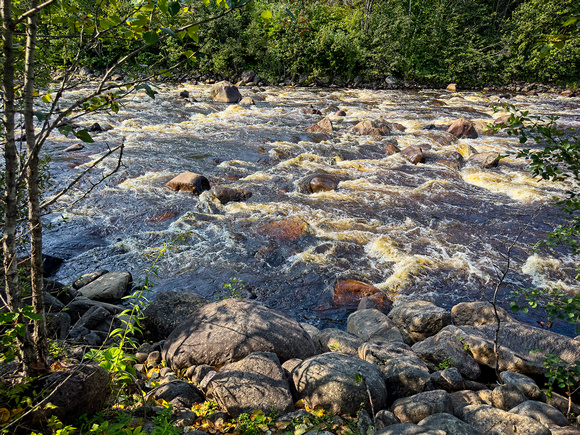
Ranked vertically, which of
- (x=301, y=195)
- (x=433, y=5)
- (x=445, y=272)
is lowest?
(x=445, y=272)

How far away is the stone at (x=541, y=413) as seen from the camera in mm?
3211

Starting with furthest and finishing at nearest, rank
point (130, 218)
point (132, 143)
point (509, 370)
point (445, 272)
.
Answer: point (132, 143) < point (130, 218) < point (445, 272) < point (509, 370)

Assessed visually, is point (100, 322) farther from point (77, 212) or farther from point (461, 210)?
point (461, 210)

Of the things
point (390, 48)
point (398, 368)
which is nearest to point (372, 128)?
point (398, 368)

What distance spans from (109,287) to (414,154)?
10.7 m

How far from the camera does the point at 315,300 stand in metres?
6.81

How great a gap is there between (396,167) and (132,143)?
9.58m

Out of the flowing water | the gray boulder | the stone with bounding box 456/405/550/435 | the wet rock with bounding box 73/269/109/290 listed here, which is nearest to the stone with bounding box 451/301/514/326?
the flowing water

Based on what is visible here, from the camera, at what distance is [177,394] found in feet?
10.6

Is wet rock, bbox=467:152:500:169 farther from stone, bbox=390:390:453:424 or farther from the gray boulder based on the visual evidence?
the gray boulder

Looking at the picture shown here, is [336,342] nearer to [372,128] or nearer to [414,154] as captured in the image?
[414,154]

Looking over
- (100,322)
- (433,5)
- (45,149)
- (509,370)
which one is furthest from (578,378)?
(433,5)

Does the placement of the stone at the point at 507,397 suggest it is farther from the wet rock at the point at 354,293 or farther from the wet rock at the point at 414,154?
the wet rock at the point at 414,154

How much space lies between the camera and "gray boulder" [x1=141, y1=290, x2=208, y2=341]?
4922mm
